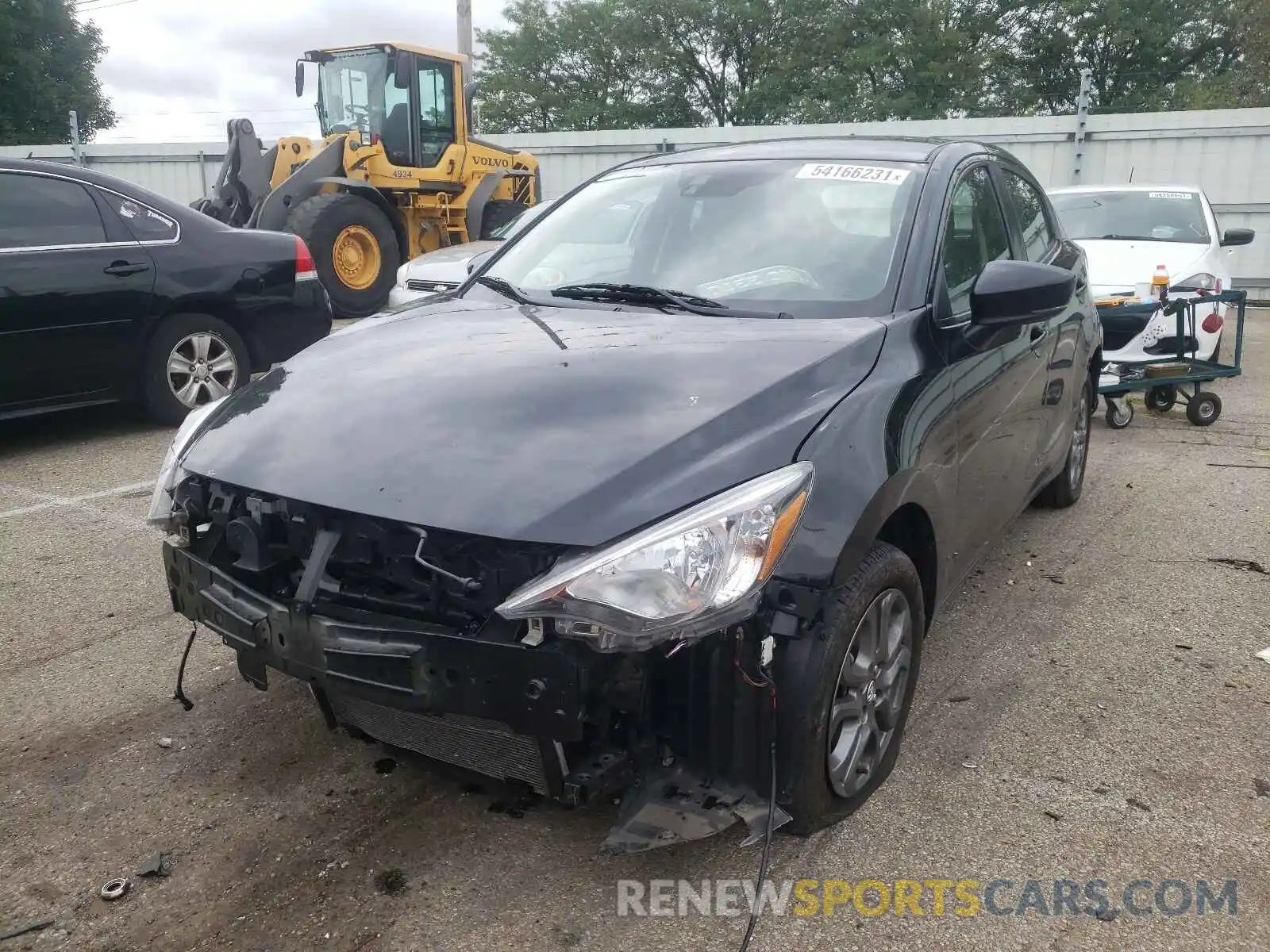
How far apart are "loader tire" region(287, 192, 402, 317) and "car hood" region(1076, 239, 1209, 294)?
7373mm

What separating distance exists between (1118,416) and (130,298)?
6109 mm

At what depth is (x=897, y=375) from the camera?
2629 mm

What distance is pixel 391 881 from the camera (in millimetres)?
2277

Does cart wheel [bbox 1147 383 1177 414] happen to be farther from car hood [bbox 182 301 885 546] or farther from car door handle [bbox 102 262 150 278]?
car door handle [bbox 102 262 150 278]

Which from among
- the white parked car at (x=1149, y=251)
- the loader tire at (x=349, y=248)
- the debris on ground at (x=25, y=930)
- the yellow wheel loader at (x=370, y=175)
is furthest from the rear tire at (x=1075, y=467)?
the yellow wheel loader at (x=370, y=175)

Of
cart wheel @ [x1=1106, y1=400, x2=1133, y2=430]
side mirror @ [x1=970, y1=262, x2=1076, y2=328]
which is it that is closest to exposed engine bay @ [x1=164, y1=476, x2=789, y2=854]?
side mirror @ [x1=970, y1=262, x2=1076, y2=328]

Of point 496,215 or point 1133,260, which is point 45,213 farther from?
point 496,215

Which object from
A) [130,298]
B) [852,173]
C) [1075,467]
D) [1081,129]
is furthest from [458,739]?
[1081,129]

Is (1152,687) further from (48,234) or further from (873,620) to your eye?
(48,234)

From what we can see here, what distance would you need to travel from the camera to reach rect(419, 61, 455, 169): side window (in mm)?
12453

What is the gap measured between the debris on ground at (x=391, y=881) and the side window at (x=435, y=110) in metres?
11.6

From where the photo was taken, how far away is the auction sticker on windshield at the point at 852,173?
10.7ft

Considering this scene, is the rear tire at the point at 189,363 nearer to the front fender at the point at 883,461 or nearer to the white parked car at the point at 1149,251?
the front fender at the point at 883,461

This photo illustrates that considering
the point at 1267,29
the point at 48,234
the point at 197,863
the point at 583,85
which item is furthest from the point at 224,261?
the point at 583,85
